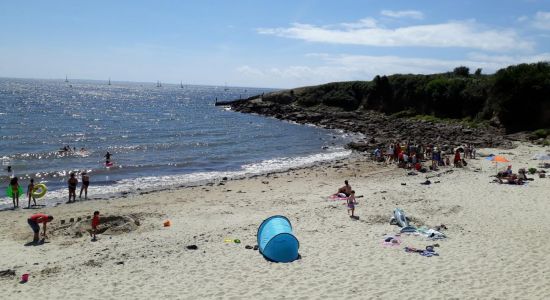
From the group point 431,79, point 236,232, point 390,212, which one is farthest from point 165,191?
point 431,79

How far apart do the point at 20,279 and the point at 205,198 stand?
10793 millimetres

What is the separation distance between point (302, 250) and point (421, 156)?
63.3 ft

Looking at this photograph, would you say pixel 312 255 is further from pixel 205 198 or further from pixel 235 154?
pixel 235 154

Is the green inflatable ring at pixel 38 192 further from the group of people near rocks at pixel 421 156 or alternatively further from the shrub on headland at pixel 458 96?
the shrub on headland at pixel 458 96

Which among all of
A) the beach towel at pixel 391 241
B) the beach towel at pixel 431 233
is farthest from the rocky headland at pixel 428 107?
the beach towel at pixel 391 241

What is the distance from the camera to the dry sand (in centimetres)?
1066

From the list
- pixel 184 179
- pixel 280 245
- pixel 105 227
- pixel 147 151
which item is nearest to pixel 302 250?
pixel 280 245

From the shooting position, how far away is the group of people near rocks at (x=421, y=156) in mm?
27406

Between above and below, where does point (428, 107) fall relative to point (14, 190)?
above

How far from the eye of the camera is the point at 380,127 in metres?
52.7

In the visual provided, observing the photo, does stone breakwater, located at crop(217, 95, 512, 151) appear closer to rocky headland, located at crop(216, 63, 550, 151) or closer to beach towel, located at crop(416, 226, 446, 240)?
rocky headland, located at crop(216, 63, 550, 151)

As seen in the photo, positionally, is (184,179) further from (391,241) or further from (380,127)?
(380,127)

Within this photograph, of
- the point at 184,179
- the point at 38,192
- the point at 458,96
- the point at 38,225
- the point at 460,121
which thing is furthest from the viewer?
the point at 458,96

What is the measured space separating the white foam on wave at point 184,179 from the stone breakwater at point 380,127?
18.6ft
